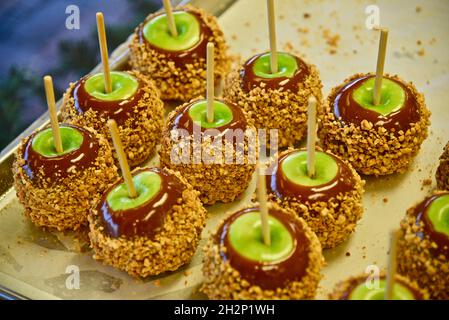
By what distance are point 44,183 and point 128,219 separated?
31 cm

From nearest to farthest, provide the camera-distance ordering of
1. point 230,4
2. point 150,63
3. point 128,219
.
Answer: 1. point 128,219
2. point 150,63
3. point 230,4

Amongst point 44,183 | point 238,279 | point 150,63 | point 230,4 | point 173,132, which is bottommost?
point 238,279

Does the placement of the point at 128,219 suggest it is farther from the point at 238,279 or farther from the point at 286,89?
the point at 286,89

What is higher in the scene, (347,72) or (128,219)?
(347,72)

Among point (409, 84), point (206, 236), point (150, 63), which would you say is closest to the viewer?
point (206, 236)

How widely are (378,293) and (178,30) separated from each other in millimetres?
1283

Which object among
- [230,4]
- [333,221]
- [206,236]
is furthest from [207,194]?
[230,4]

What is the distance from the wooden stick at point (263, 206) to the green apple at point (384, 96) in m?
0.63

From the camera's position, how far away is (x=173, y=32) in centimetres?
233

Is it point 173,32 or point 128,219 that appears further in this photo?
point 173,32

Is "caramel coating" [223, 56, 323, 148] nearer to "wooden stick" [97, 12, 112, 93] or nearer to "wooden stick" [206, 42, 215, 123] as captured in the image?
"wooden stick" [206, 42, 215, 123]

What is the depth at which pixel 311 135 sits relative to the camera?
66.3 inches

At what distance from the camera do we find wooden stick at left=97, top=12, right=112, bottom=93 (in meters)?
1.93

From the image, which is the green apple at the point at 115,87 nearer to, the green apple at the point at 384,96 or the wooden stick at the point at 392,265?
the green apple at the point at 384,96
